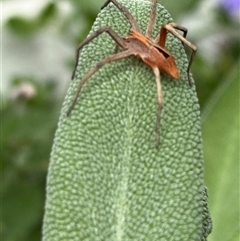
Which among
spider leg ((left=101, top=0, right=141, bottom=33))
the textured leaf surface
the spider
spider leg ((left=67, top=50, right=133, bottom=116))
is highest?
spider leg ((left=101, top=0, right=141, bottom=33))

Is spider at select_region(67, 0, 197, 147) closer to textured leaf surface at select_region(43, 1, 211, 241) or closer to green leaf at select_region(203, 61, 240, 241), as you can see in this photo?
textured leaf surface at select_region(43, 1, 211, 241)

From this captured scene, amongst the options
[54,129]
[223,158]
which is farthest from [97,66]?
[54,129]

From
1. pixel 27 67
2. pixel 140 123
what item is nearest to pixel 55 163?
pixel 140 123

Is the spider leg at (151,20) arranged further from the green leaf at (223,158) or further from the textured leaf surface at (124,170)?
the green leaf at (223,158)

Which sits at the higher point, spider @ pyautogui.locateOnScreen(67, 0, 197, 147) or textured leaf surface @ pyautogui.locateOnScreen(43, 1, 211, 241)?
spider @ pyautogui.locateOnScreen(67, 0, 197, 147)

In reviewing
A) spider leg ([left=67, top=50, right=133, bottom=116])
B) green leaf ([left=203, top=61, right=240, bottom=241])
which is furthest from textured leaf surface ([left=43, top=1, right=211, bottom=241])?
green leaf ([left=203, top=61, right=240, bottom=241])

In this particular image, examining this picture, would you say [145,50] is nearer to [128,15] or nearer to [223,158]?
[128,15]

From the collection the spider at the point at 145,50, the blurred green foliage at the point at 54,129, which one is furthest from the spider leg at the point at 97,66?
the blurred green foliage at the point at 54,129
